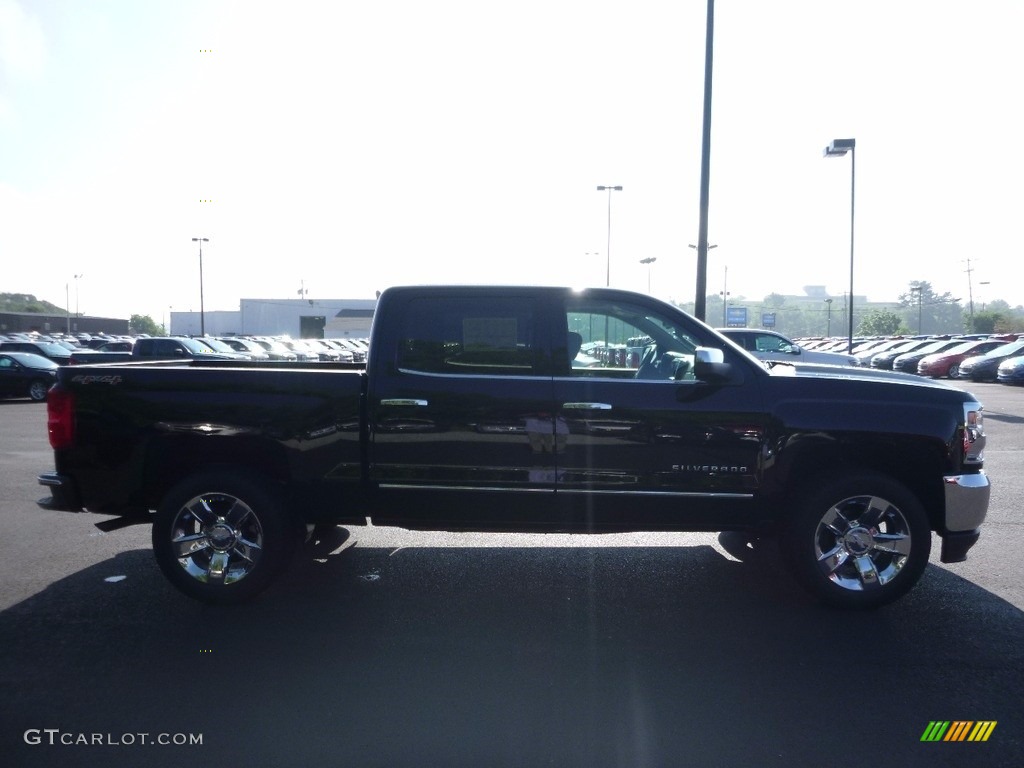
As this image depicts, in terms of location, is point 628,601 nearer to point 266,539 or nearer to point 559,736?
point 559,736

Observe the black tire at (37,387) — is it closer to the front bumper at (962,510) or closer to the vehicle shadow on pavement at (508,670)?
the vehicle shadow on pavement at (508,670)

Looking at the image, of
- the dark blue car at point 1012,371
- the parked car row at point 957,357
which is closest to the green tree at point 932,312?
the parked car row at point 957,357

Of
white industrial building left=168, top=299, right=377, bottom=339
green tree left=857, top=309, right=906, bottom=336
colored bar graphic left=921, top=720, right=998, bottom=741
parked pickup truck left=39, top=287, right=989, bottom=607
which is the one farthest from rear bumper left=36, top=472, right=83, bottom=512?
green tree left=857, top=309, right=906, bottom=336

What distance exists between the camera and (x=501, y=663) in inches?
176

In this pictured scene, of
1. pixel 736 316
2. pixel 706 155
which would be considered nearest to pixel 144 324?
pixel 736 316

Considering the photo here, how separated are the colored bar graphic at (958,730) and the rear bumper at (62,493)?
5076mm

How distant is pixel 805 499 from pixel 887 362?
39.3 m

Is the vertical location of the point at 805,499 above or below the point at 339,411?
below

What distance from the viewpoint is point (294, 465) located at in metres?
5.39

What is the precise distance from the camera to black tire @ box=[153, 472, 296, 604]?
533 cm

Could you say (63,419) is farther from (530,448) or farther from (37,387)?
(37,387)

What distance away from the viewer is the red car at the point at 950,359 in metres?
34.8

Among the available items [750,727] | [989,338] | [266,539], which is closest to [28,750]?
[266,539]

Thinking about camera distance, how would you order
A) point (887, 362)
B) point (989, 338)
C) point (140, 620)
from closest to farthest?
point (140, 620)
point (989, 338)
point (887, 362)
